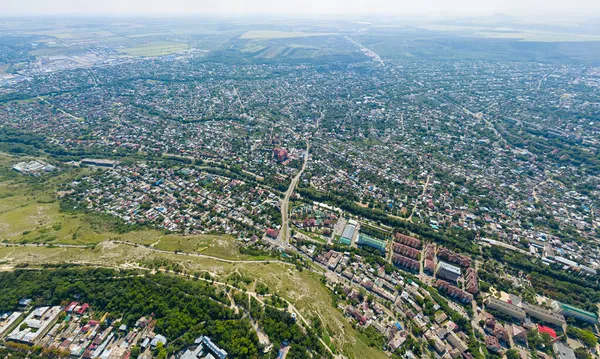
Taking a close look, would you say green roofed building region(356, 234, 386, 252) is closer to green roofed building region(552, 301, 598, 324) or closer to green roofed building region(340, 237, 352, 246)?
green roofed building region(340, 237, 352, 246)

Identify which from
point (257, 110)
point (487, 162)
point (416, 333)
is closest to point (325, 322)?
point (416, 333)

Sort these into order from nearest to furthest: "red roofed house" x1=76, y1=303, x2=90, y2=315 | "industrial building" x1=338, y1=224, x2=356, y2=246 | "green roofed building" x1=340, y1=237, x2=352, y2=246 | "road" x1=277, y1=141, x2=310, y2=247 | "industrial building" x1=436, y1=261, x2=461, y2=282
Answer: "red roofed house" x1=76, y1=303, x2=90, y2=315 → "industrial building" x1=436, y1=261, x2=461, y2=282 → "green roofed building" x1=340, y1=237, x2=352, y2=246 → "industrial building" x1=338, y1=224, x2=356, y2=246 → "road" x1=277, y1=141, x2=310, y2=247

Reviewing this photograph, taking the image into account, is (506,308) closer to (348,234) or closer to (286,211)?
(348,234)

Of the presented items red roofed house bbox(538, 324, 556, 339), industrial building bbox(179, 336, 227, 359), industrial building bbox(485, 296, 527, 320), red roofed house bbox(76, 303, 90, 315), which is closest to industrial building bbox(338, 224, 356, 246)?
industrial building bbox(485, 296, 527, 320)

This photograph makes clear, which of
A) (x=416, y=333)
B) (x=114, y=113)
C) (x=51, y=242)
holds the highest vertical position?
(x=114, y=113)

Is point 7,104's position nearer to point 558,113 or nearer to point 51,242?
point 51,242

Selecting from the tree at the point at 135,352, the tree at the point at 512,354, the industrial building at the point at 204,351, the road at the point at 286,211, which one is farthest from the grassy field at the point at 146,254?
the tree at the point at 512,354
